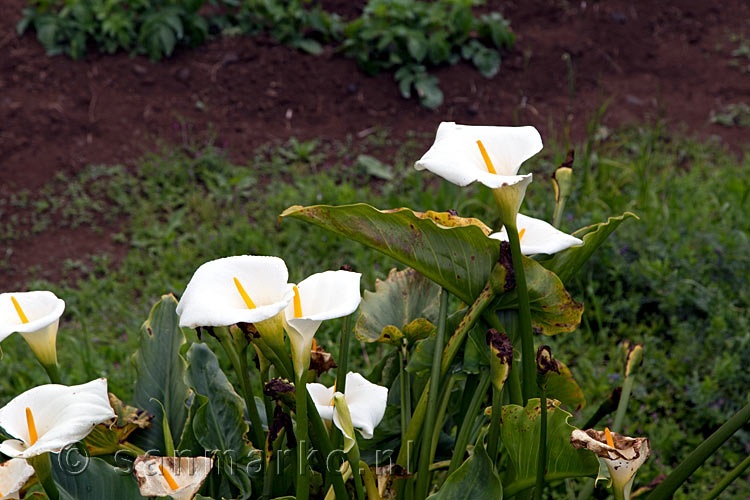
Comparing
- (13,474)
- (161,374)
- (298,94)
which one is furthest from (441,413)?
(298,94)

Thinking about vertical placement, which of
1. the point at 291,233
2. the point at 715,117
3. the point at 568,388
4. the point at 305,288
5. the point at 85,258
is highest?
the point at 305,288

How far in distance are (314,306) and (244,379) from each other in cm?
29

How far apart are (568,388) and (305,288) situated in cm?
60

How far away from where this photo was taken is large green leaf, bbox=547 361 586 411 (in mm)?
1441

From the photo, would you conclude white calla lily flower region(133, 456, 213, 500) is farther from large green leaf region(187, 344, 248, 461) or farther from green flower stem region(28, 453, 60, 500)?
Answer: large green leaf region(187, 344, 248, 461)

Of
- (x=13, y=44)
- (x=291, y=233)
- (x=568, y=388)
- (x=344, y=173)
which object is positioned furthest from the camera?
(x=13, y=44)

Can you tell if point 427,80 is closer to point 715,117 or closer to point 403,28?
point 403,28

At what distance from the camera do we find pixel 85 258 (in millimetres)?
3094

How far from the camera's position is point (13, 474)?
3.53 ft

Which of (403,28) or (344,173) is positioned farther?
(403,28)

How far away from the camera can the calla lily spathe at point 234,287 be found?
103cm

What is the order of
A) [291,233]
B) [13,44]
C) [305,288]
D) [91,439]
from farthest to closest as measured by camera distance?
1. [13,44]
2. [291,233]
3. [91,439]
4. [305,288]

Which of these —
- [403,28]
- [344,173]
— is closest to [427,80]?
[403,28]

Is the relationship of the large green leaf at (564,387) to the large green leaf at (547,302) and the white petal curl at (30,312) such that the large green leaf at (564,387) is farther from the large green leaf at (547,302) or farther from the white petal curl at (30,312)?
the white petal curl at (30,312)
